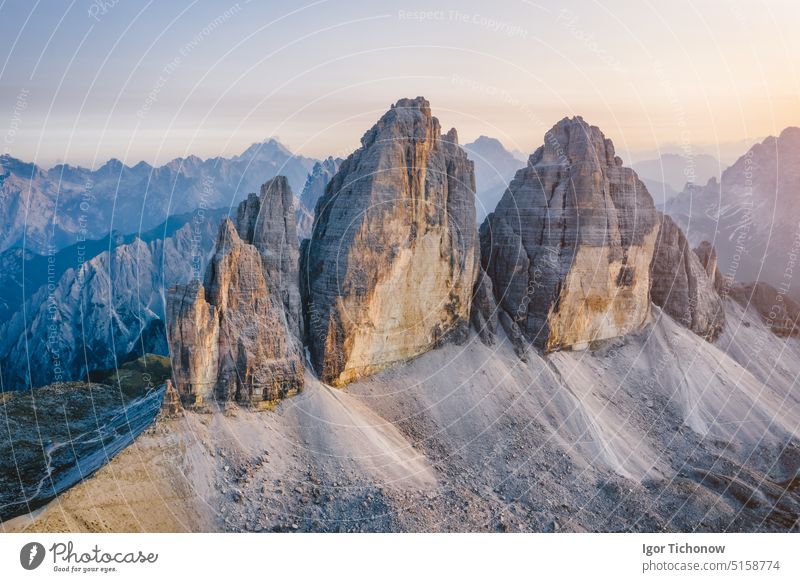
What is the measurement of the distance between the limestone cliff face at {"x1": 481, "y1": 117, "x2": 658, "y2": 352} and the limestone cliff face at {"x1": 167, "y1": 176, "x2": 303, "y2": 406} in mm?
24693

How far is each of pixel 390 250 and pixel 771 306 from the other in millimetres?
71205

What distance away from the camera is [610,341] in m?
68.8

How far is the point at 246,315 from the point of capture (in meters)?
43.9

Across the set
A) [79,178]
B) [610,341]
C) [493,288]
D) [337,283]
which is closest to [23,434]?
[337,283]

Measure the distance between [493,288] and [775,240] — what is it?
Answer: 120881 millimetres

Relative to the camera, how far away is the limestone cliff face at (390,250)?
1970 inches

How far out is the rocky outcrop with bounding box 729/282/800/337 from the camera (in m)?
91.8

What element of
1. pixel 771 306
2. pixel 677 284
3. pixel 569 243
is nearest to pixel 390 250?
pixel 569 243

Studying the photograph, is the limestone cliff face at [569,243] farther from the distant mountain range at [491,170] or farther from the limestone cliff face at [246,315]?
the distant mountain range at [491,170]

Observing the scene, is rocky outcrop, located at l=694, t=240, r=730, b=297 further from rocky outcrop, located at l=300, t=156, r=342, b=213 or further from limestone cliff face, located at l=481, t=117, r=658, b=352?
rocky outcrop, located at l=300, t=156, r=342, b=213

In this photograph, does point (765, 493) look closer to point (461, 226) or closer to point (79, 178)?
point (461, 226)
